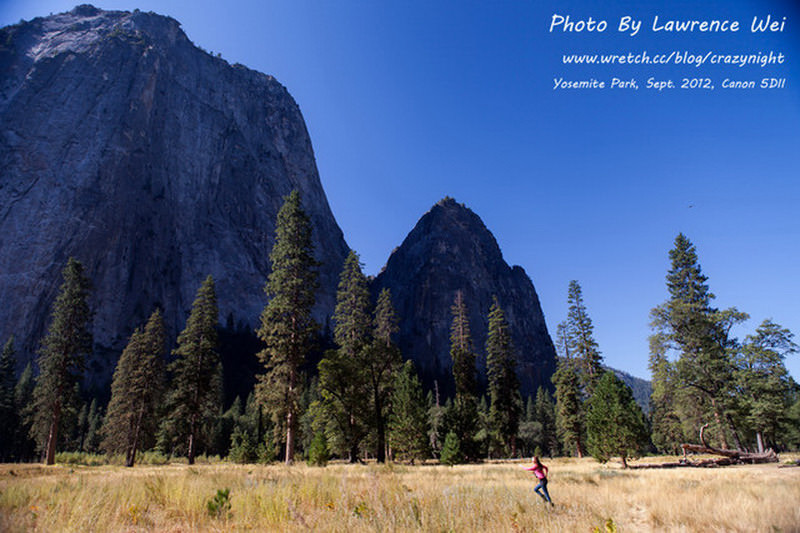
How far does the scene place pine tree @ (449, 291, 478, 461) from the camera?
1239 inches

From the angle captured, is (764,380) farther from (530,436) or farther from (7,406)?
(7,406)

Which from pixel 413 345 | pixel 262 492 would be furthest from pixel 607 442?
pixel 413 345

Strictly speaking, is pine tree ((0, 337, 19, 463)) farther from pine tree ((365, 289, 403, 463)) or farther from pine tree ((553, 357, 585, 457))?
pine tree ((553, 357, 585, 457))

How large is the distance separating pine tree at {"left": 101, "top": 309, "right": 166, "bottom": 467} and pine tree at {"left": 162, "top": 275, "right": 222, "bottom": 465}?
217 cm

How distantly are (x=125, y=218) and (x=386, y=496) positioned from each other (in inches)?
4820

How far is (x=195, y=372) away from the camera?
30781 millimetres

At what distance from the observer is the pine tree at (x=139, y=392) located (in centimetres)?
3228

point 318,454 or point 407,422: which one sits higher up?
point 407,422

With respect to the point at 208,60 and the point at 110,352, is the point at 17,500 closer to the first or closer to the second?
the point at 110,352

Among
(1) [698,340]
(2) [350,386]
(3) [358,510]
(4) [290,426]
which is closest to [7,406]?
(4) [290,426]

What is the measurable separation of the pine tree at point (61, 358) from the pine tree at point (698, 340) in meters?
45.1

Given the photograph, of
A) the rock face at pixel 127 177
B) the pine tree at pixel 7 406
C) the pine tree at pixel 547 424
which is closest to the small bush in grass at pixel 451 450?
the pine tree at pixel 547 424

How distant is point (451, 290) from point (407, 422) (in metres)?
137

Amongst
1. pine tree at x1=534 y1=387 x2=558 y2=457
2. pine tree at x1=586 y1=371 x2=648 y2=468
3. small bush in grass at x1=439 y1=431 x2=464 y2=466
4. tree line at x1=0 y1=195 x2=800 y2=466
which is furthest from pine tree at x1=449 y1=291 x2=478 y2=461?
pine tree at x1=534 y1=387 x2=558 y2=457
